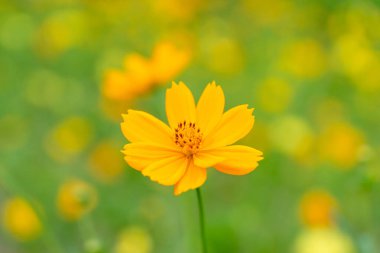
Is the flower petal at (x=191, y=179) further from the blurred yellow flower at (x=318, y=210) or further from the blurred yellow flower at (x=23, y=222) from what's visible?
the blurred yellow flower at (x=23, y=222)

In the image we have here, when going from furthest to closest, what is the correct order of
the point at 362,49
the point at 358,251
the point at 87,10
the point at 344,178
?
the point at 87,10, the point at 362,49, the point at 344,178, the point at 358,251

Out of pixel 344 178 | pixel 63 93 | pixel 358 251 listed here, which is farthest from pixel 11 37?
pixel 358 251

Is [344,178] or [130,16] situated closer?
[344,178]

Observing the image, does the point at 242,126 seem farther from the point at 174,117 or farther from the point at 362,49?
the point at 362,49

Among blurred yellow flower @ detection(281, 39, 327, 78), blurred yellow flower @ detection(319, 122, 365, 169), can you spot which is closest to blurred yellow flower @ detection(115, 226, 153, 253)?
blurred yellow flower @ detection(319, 122, 365, 169)

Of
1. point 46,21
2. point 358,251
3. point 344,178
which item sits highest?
point 46,21

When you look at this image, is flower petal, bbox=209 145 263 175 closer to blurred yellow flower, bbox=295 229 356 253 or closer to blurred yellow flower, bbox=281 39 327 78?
blurred yellow flower, bbox=295 229 356 253
